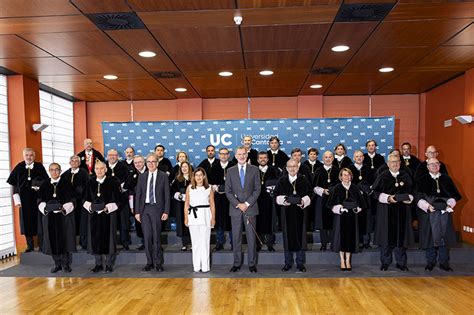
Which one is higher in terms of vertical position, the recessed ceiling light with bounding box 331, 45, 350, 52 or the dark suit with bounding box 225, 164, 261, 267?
the recessed ceiling light with bounding box 331, 45, 350, 52

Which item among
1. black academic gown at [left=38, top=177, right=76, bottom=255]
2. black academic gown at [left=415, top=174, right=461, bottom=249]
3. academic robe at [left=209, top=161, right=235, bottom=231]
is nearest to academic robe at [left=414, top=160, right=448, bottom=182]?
black academic gown at [left=415, top=174, right=461, bottom=249]

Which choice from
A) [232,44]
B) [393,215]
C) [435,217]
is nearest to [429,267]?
[435,217]

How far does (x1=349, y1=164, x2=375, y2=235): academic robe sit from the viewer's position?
19.5ft

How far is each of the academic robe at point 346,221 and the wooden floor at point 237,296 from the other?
0.51m

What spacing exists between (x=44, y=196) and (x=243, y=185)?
290cm

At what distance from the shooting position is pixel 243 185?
546 cm

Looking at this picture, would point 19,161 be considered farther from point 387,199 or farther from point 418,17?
point 418,17

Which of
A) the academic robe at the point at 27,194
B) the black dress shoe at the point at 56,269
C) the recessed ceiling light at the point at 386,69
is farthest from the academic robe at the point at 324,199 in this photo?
the academic robe at the point at 27,194

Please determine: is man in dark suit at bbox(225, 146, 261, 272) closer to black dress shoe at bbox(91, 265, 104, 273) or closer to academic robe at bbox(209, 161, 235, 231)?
academic robe at bbox(209, 161, 235, 231)

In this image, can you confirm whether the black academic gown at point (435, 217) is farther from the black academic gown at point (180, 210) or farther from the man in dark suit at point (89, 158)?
the man in dark suit at point (89, 158)

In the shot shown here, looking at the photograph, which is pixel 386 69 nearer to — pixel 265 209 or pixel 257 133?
pixel 257 133

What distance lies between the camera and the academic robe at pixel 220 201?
Answer: 6.21 m

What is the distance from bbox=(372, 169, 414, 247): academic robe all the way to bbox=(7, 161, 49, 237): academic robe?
5.23 metres

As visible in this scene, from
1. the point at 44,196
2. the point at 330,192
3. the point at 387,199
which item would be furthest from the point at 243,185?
the point at 44,196
